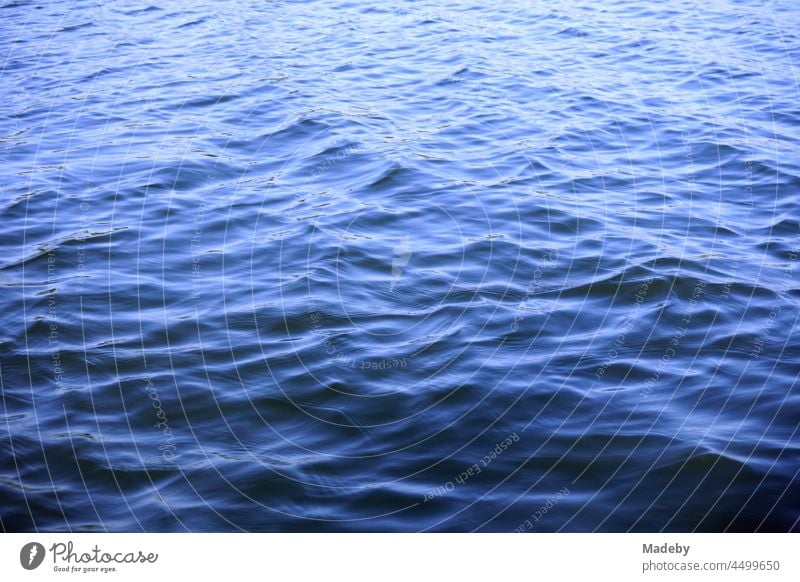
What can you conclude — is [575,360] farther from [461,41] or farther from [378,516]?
[461,41]

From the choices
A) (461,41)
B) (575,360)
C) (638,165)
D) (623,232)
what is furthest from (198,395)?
(461,41)

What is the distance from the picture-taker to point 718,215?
7.45m

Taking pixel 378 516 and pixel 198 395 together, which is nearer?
pixel 378 516

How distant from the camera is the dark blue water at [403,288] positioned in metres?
4.59

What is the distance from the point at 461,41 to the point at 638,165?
183 inches

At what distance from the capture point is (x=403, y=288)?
21.3ft

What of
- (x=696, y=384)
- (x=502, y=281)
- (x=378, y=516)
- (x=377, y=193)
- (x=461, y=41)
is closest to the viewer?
(x=378, y=516)
